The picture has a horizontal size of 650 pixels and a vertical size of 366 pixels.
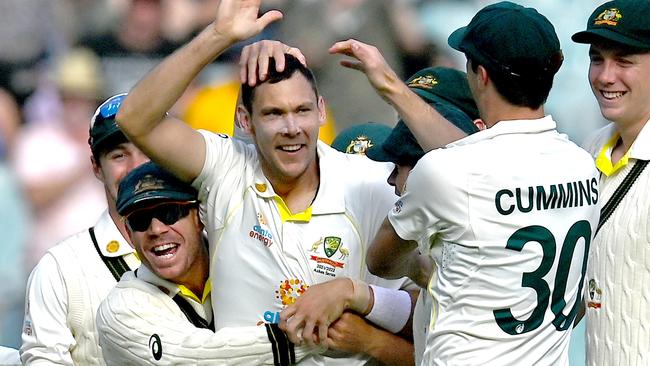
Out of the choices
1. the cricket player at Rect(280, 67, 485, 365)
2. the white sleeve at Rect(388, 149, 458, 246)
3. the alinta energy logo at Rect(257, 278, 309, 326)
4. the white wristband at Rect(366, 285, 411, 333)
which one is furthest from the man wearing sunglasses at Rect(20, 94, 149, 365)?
the white sleeve at Rect(388, 149, 458, 246)

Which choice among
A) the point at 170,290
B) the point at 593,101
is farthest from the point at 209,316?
the point at 593,101

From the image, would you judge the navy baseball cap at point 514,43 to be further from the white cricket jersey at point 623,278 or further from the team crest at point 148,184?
the team crest at point 148,184

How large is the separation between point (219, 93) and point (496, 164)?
15.3 ft

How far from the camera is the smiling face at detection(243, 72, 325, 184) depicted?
4094mm

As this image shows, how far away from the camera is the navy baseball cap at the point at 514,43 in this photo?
3.88m

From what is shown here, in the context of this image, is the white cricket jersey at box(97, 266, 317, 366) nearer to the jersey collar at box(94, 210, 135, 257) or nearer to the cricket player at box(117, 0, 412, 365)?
the cricket player at box(117, 0, 412, 365)

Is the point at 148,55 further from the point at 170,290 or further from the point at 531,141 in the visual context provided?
the point at 531,141

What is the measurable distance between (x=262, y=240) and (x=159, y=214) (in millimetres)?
344

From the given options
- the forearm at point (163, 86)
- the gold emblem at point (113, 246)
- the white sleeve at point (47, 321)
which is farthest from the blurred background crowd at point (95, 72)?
the forearm at point (163, 86)

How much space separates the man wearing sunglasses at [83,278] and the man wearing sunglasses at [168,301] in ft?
1.35

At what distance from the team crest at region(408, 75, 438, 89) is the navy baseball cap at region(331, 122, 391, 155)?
→ 0.92 meters

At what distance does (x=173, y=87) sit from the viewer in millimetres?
3924

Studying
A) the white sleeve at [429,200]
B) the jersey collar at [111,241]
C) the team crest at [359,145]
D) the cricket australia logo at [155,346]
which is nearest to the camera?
the white sleeve at [429,200]

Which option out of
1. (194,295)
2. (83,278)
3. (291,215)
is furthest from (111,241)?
(291,215)
